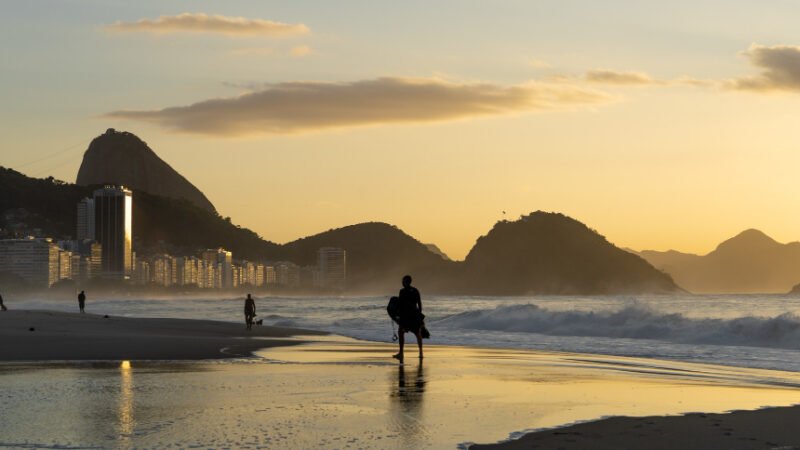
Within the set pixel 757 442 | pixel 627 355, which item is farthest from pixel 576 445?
pixel 627 355

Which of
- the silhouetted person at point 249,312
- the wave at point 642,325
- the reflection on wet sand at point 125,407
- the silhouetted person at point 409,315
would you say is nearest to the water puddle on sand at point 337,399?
the reflection on wet sand at point 125,407

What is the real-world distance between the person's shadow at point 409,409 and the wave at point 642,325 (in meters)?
23.9

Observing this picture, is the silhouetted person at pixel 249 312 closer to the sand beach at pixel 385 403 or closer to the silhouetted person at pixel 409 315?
the sand beach at pixel 385 403

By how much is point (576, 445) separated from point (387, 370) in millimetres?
9835

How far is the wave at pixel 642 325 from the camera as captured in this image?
129ft

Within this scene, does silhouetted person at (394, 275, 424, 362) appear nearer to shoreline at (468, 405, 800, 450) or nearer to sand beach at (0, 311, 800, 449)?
sand beach at (0, 311, 800, 449)

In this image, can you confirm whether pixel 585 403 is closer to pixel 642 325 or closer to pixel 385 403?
pixel 385 403

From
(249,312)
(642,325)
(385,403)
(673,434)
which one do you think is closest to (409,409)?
(385,403)

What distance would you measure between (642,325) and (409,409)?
36643 millimetres

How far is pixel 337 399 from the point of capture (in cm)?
1423

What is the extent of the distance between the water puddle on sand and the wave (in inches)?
674

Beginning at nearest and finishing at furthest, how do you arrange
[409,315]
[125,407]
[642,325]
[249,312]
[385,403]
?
[125,407] < [385,403] < [409,315] < [249,312] < [642,325]

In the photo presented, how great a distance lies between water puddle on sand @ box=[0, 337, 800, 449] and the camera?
424 inches

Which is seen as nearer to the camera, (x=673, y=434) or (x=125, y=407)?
(x=673, y=434)
